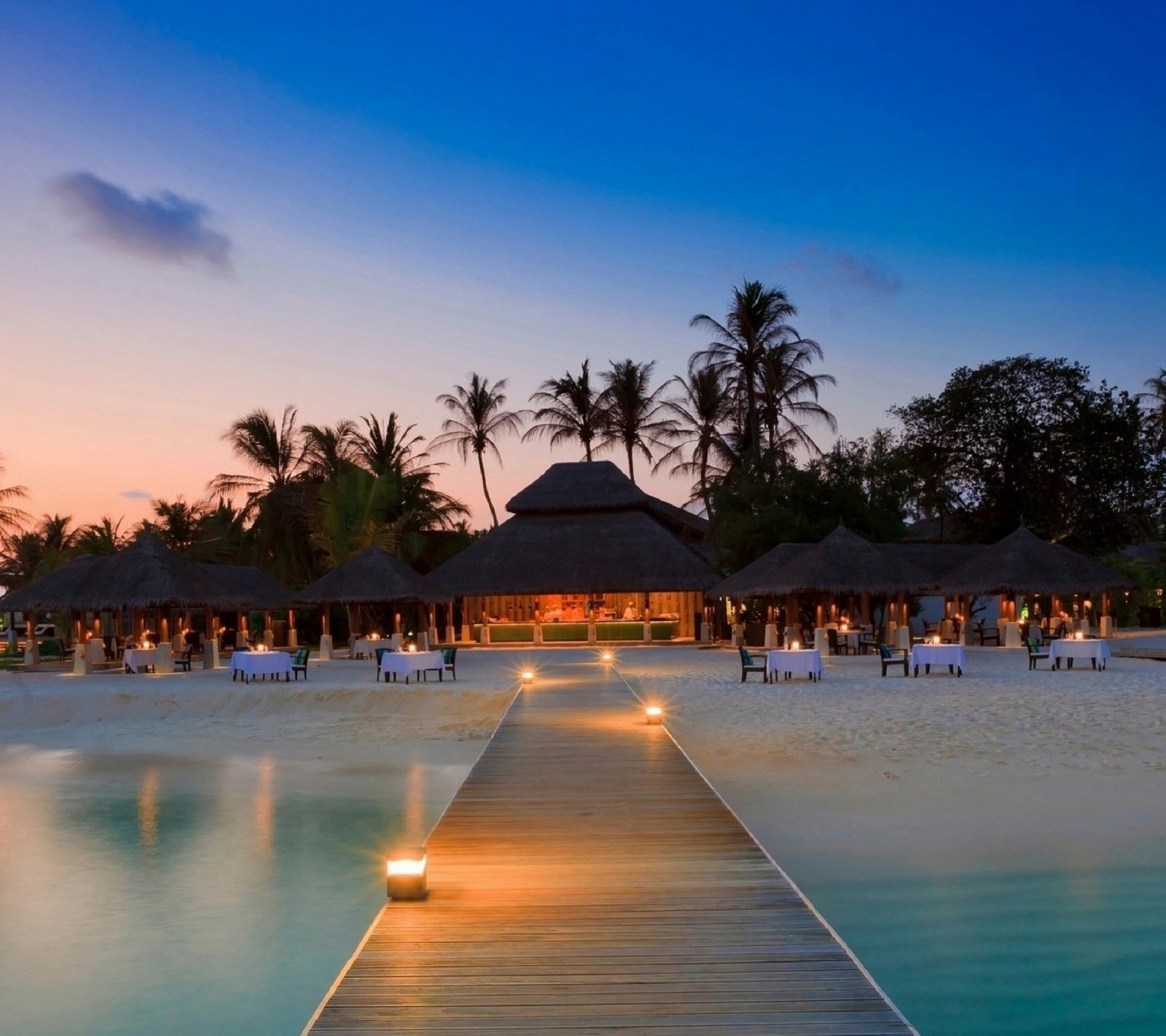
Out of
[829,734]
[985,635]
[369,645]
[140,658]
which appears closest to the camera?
[829,734]

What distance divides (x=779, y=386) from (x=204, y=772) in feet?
100

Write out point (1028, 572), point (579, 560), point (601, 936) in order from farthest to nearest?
point (579, 560) → point (1028, 572) → point (601, 936)

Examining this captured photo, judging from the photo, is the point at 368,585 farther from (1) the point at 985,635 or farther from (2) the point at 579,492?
(1) the point at 985,635

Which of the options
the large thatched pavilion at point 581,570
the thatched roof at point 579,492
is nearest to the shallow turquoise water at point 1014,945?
the large thatched pavilion at point 581,570

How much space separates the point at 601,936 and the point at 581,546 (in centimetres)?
3277

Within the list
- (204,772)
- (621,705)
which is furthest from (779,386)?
(204,772)

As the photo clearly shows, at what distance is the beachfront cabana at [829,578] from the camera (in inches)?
1115

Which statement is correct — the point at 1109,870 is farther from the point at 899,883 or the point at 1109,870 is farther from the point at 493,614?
the point at 493,614

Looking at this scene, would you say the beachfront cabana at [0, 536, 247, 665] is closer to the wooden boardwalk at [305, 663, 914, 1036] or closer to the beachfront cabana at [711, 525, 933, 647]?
the beachfront cabana at [711, 525, 933, 647]

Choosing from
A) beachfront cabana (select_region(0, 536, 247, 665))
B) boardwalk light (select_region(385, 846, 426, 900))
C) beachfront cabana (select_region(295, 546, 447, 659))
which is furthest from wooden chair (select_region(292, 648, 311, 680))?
boardwalk light (select_region(385, 846, 426, 900))

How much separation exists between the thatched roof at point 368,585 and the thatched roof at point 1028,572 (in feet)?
46.6

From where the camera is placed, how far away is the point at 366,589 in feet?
102

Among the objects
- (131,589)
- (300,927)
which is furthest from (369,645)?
(300,927)

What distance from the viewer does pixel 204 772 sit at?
570 inches
